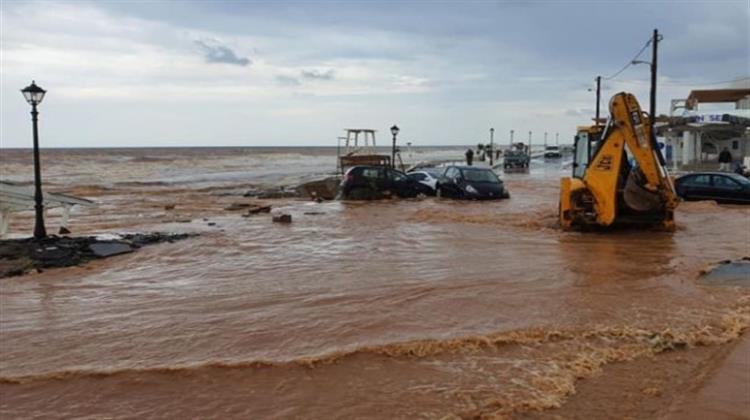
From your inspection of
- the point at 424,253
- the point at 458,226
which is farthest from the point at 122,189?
the point at 424,253

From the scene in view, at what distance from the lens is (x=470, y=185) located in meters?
27.3

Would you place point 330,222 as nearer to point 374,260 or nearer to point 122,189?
point 374,260

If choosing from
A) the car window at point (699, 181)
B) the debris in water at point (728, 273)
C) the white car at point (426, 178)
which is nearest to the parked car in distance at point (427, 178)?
the white car at point (426, 178)

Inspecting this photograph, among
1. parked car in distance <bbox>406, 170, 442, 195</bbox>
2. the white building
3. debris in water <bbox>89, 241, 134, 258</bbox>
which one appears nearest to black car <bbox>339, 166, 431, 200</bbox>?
parked car in distance <bbox>406, 170, 442, 195</bbox>

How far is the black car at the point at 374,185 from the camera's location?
2881 cm

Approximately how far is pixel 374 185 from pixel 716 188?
13.2 metres

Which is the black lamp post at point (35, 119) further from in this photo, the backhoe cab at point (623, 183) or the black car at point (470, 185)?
the black car at point (470, 185)

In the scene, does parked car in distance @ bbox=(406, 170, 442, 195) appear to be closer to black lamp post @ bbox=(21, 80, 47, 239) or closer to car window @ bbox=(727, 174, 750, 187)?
car window @ bbox=(727, 174, 750, 187)

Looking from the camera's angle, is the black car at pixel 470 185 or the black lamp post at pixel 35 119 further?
the black car at pixel 470 185

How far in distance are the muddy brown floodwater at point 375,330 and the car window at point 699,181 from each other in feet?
35.3

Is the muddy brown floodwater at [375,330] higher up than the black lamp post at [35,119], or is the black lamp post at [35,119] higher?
the black lamp post at [35,119]

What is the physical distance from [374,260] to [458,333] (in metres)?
5.86

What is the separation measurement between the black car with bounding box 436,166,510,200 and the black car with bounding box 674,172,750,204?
6.91 m

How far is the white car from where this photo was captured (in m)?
29.6
